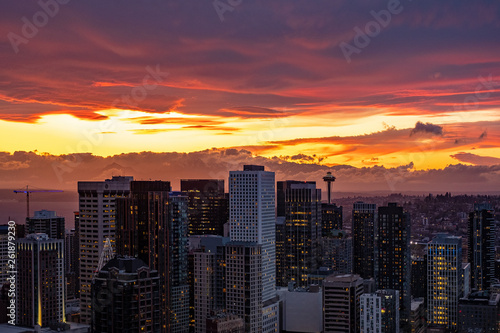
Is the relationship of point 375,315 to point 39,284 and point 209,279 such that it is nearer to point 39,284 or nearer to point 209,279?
point 209,279

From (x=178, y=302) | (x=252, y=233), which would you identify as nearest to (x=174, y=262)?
Result: (x=178, y=302)

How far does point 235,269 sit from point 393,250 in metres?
42.3

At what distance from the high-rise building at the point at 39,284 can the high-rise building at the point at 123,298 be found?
30.7 m

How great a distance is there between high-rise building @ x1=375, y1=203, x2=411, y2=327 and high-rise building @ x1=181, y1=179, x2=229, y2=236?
98.8 ft

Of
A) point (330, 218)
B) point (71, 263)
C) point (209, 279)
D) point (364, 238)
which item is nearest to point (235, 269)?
point (209, 279)

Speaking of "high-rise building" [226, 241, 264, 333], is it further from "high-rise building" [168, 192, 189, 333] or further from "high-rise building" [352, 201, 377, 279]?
"high-rise building" [352, 201, 377, 279]

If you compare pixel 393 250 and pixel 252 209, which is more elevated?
pixel 252 209

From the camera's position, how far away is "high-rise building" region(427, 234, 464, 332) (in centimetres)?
10338

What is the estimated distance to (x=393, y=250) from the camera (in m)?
115

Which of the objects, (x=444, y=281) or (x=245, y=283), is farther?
(x=444, y=281)

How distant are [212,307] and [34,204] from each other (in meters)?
94.2

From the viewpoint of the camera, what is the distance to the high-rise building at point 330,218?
457 feet

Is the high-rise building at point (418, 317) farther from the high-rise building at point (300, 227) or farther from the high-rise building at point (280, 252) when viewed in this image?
the high-rise building at point (280, 252)

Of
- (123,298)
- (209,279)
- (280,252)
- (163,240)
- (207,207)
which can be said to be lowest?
(280,252)
